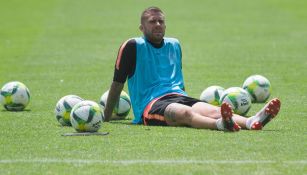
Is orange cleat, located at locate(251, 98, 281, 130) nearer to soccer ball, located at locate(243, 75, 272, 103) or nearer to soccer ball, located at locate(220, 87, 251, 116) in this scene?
soccer ball, located at locate(220, 87, 251, 116)

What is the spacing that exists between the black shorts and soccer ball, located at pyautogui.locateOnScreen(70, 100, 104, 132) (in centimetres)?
103

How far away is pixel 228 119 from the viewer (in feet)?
39.5

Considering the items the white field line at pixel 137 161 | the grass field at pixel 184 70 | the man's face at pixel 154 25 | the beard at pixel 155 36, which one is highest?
the man's face at pixel 154 25

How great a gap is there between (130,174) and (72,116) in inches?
132

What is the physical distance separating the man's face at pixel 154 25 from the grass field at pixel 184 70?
141 centimetres

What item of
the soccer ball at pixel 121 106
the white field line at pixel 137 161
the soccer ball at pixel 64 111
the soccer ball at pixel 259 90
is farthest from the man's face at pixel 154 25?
the white field line at pixel 137 161

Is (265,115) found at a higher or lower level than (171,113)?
higher

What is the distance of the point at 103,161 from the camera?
10.1 metres

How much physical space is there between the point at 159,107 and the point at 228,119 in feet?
5.00

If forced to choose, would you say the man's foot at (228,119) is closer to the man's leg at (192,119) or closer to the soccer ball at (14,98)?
the man's leg at (192,119)

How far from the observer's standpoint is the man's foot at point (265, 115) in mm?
12047

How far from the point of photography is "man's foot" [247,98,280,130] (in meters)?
12.0

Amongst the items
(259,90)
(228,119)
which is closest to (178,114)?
(228,119)

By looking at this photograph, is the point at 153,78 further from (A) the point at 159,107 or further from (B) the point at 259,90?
(B) the point at 259,90
